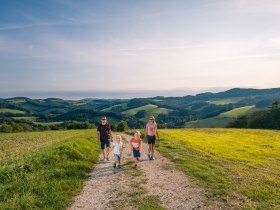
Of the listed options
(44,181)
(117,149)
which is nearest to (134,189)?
(44,181)

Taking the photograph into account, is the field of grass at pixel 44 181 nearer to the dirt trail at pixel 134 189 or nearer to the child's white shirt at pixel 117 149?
the dirt trail at pixel 134 189

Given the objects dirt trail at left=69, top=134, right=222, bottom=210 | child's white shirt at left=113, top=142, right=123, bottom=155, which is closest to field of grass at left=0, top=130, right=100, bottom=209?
dirt trail at left=69, top=134, right=222, bottom=210

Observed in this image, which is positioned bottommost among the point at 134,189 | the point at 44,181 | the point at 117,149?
the point at 134,189

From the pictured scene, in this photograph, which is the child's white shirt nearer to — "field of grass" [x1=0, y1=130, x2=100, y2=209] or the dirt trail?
the dirt trail

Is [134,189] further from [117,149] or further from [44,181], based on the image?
[117,149]

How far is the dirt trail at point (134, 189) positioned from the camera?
11.7m

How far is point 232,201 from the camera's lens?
11812 millimetres

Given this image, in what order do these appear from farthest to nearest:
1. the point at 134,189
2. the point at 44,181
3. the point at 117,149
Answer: the point at 117,149 < the point at 44,181 < the point at 134,189

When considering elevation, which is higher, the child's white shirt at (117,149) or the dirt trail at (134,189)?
the child's white shirt at (117,149)

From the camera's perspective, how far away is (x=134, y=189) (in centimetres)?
1366

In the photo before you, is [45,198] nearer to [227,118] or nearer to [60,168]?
[60,168]

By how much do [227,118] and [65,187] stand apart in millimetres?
160791

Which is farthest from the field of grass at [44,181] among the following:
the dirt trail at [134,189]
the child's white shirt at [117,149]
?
the child's white shirt at [117,149]

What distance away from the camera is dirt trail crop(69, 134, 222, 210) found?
462 inches
